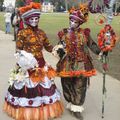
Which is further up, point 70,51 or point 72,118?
point 70,51

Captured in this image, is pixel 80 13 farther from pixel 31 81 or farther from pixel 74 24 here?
pixel 31 81

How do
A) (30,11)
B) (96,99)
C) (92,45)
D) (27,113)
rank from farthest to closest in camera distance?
(96,99)
(92,45)
(30,11)
(27,113)

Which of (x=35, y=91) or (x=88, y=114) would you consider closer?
(x=35, y=91)

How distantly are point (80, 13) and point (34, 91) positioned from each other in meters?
1.43

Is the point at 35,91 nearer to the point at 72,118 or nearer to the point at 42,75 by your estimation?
the point at 42,75

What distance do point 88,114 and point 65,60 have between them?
3.32 ft

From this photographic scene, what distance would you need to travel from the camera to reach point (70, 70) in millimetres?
7723

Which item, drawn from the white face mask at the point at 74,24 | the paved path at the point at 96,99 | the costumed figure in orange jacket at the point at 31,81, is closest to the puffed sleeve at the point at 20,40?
the costumed figure in orange jacket at the point at 31,81

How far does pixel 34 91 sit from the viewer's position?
7.48 meters

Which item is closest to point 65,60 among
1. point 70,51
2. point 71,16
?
point 70,51

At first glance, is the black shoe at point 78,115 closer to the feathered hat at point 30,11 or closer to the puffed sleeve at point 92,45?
the puffed sleeve at point 92,45

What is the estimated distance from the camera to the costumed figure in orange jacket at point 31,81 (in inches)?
293

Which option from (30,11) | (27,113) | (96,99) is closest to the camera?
(27,113)

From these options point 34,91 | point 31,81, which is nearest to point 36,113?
point 34,91
